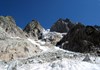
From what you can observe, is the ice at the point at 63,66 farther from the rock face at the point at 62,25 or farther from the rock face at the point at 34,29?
the rock face at the point at 62,25

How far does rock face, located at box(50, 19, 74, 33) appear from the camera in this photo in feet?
372

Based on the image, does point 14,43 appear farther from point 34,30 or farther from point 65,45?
point 34,30

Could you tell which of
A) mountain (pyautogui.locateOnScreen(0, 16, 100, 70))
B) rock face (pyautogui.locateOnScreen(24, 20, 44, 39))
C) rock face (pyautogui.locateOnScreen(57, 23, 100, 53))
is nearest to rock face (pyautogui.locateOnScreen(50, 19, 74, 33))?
rock face (pyautogui.locateOnScreen(24, 20, 44, 39))

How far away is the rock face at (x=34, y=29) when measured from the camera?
102800 millimetres

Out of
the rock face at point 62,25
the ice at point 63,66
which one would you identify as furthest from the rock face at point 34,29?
the ice at point 63,66

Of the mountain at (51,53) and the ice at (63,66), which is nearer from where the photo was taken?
the ice at (63,66)

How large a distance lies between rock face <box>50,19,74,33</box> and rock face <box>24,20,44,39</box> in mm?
9368

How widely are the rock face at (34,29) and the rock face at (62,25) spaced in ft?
30.7

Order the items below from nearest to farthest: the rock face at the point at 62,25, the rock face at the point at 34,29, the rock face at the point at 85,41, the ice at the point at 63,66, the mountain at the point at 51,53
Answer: the ice at the point at 63,66 → the mountain at the point at 51,53 → the rock face at the point at 85,41 → the rock face at the point at 34,29 → the rock face at the point at 62,25

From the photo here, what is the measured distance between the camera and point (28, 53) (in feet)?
144

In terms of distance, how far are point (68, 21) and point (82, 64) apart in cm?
8936

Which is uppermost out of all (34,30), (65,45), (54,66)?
(34,30)

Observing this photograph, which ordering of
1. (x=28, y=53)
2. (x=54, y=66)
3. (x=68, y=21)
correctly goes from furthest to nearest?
(x=68, y=21), (x=28, y=53), (x=54, y=66)

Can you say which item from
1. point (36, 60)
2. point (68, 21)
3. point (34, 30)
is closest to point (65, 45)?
point (36, 60)
